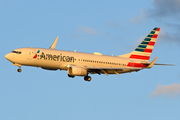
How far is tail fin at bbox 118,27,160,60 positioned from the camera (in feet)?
246

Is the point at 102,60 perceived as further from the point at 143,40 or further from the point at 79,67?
the point at 143,40

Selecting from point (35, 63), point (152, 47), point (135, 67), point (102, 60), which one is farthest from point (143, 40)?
point (35, 63)

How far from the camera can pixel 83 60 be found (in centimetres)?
6625

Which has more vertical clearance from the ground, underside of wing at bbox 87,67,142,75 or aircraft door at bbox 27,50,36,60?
aircraft door at bbox 27,50,36,60

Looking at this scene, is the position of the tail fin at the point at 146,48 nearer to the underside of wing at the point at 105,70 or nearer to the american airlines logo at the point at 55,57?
the underside of wing at the point at 105,70

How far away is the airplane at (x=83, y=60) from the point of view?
62344 mm

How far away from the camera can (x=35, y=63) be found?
62750 millimetres

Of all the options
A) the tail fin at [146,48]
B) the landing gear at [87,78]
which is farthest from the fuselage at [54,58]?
the tail fin at [146,48]

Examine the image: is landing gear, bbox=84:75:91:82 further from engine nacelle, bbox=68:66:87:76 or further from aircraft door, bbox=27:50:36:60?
aircraft door, bbox=27:50:36:60

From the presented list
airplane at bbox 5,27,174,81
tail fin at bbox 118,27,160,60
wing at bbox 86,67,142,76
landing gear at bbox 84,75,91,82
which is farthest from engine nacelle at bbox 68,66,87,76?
tail fin at bbox 118,27,160,60

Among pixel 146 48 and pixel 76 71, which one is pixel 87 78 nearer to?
pixel 76 71

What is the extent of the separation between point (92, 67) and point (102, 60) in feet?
12.4

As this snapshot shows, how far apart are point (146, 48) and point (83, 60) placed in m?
16.5

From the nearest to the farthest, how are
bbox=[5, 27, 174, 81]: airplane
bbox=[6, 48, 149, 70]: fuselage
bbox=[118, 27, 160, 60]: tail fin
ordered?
bbox=[6, 48, 149, 70]: fuselage, bbox=[5, 27, 174, 81]: airplane, bbox=[118, 27, 160, 60]: tail fin
